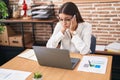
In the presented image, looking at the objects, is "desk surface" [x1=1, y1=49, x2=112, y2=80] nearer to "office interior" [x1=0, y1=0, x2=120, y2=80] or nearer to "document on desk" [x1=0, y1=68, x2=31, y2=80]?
"document on desk" [x1=0, y1=68, x2=31, y2=80]

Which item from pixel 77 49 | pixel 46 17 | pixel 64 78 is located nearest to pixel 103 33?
pixel 46 17

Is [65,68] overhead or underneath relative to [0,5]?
underneath

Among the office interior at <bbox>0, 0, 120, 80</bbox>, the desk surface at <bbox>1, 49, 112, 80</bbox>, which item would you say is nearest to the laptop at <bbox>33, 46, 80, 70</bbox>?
the desk surface at <bbox>1, 49, 112, 80</bbox>

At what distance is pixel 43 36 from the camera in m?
3.53

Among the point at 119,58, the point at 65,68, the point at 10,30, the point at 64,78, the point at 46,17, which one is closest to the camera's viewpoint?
the point at 64,78

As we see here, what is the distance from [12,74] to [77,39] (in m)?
0.81

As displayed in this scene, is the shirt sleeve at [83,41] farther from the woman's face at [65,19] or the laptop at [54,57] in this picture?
the laptop at [54,57]

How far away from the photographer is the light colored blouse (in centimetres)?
195

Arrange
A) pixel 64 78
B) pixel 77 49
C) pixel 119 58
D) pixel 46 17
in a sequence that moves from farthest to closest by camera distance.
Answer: pixel 46 17 → pixel 119 58 → pixel 77 49 → pixel 64 78

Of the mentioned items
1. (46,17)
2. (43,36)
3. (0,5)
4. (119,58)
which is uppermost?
(0,5)

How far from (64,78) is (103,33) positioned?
1913mm

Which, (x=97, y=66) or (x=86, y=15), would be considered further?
(x=86, y=15)

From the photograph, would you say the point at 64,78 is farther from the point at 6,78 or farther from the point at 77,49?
the point at 77,49

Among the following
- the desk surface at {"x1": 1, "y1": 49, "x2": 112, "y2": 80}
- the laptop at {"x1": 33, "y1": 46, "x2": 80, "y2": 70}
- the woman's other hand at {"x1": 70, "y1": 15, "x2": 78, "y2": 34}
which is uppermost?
the woman's other hand at {"x1": 70, "y1": 15, "x2": 78, "y2": 34}
